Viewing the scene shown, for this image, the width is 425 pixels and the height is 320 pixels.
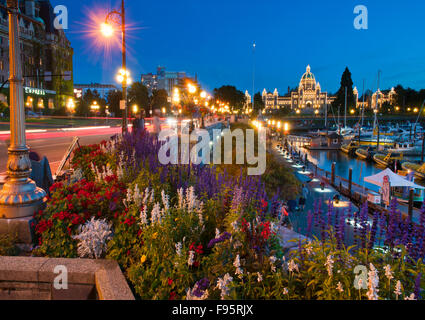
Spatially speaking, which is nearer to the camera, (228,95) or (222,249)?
(222,249)

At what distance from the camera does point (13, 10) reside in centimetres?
586

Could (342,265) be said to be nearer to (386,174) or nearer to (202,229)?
(202,229)

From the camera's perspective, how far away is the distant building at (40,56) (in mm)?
62750

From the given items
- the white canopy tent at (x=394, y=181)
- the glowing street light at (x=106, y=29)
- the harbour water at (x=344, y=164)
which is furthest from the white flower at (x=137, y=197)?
the harbour water at (x=344, y=164)

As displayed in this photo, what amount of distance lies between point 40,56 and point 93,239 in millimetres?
82607

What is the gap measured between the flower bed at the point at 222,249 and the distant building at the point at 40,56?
2519 inches

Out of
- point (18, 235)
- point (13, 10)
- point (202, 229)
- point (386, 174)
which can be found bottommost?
point (386, 174)

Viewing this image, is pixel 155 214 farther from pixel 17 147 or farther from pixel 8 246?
pixel 17 147

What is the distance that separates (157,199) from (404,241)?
3.74 meters

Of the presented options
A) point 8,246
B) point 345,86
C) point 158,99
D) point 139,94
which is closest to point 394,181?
point 8,246

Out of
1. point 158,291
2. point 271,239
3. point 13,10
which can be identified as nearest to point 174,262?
point 158,291

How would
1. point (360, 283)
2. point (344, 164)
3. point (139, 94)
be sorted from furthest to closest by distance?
1. point (139, 94)
2. point (344, 164)
3. point (360, 283)

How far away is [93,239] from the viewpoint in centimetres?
468

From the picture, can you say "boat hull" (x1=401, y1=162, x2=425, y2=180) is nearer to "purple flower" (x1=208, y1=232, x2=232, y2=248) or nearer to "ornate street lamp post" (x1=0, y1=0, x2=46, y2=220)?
"purple flower" (x1=208, y1=232, x2=232, y2=248)
